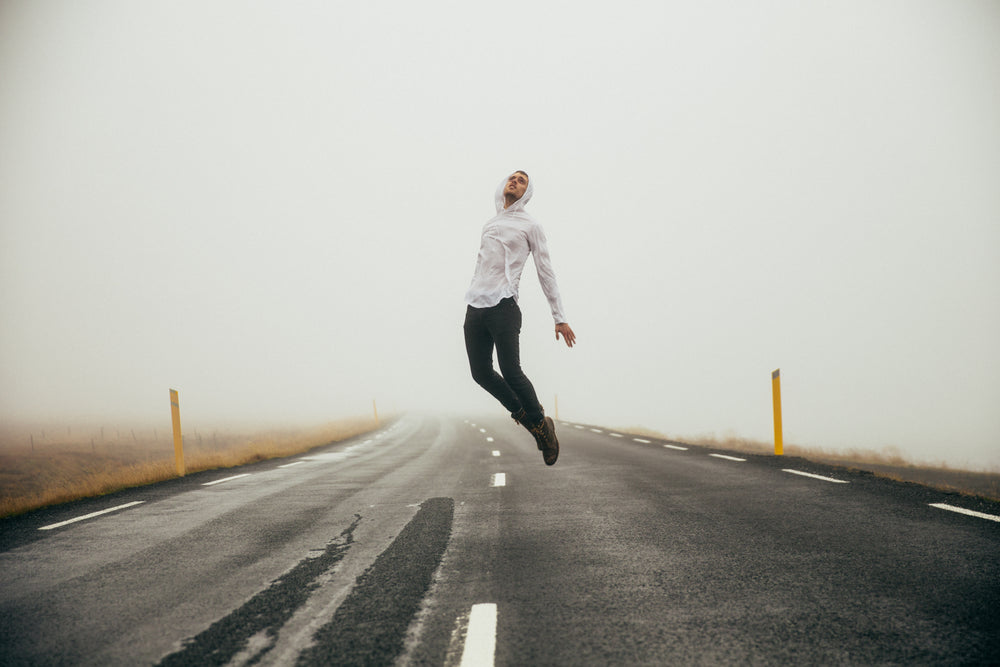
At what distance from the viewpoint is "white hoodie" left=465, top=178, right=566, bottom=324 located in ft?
14.6

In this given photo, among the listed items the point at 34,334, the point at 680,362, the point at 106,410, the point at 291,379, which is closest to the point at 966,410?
the point at 680,362

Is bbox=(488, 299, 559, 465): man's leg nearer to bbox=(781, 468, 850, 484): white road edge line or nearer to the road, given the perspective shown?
the road

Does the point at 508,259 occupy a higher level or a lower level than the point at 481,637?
higher

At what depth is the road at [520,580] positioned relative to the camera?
6.57ft

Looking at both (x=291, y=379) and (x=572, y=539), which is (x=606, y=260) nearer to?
(x=291, y=379)

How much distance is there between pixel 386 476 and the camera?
7992 millimetres

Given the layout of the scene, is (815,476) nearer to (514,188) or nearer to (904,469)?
(514,188)

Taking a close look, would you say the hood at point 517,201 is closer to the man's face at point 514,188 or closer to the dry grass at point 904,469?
the man's face at point 514,188

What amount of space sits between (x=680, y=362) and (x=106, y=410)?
74729mm

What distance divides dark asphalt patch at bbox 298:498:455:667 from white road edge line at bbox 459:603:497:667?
26 cm

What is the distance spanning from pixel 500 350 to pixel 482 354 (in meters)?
0.18

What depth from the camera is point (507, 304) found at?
14.6 ft

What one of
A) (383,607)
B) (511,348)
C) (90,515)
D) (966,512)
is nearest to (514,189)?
(511,348)

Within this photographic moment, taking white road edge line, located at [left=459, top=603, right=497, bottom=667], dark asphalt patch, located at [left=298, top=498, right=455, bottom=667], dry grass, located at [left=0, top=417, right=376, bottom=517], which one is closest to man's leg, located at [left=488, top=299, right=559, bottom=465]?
dark asphalt patch, located at [left=298, top=498, right=455, bottom=667]
